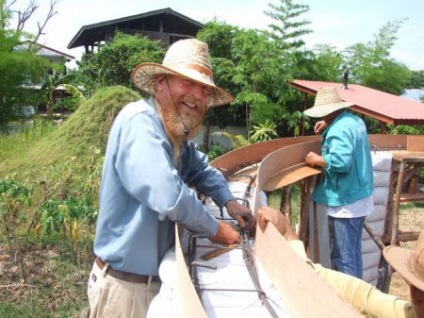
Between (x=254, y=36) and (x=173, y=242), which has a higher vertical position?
(x=254, y=36)

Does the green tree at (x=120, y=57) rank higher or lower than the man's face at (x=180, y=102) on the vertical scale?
higher

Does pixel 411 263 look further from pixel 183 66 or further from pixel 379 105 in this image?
pixel 379 105

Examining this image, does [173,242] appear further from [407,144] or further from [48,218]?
[407,144]

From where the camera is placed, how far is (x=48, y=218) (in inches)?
170

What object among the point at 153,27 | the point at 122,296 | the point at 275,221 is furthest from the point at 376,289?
the point at 153,27

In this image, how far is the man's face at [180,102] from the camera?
203 cm

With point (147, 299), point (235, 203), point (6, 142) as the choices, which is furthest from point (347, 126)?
point (6, 142)

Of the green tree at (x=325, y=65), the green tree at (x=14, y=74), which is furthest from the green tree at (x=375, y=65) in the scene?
the green tree at (x=14, y=74)

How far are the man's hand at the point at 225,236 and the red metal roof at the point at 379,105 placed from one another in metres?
8.34

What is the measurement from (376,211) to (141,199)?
15.3 ft

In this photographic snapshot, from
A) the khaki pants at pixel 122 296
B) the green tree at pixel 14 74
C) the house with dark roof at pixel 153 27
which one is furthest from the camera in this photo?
the house with dark roof at pixel 153 27

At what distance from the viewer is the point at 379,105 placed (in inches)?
447

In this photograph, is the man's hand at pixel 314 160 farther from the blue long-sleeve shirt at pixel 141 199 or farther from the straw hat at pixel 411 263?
the straw hat at pixel 411 263

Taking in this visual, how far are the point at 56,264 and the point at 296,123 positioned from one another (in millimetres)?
8834
